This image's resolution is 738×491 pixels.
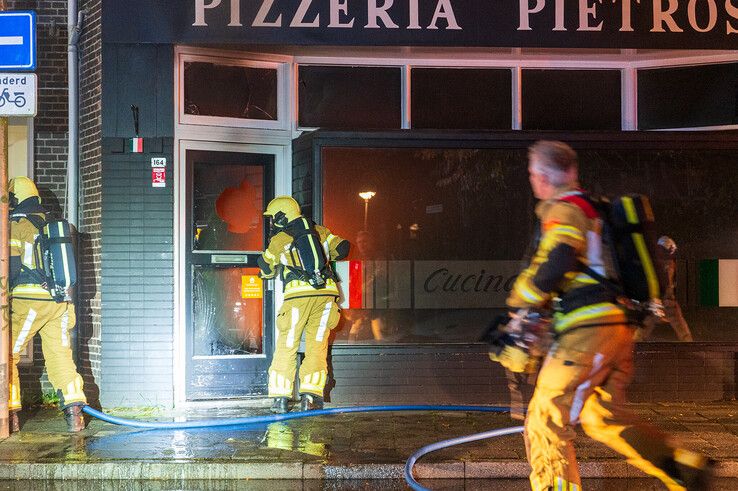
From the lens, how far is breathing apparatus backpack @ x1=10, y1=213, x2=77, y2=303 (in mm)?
7867

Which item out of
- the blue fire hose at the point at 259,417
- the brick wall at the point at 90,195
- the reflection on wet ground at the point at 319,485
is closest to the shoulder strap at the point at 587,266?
the reflection on wet ground at the point at 319,485

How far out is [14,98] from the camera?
24.2 feet

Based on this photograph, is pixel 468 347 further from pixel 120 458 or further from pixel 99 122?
pixel 99 122

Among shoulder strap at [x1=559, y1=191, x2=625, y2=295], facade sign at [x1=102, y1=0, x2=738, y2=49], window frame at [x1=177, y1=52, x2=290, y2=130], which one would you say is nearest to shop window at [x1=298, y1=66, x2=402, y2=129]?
window frame at [x1=177, y1=52, x2=290, y2=130]

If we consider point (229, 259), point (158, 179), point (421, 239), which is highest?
point (158, 179)

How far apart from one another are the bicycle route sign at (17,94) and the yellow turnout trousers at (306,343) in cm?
291

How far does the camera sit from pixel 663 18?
908 centimetres

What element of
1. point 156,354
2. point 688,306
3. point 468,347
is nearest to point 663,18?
point 688,306

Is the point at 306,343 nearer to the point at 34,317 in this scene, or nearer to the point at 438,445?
the point at 438,445

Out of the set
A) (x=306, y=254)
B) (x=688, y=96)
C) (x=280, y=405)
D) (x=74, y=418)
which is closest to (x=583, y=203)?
(x=306, y=254)

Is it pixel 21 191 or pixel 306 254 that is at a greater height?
pixel 21 191

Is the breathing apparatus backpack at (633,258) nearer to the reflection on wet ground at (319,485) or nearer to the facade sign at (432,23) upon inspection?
the reflection on wet ground at (319,485)

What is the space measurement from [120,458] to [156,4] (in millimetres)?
4468

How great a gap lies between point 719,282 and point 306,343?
4.25m
